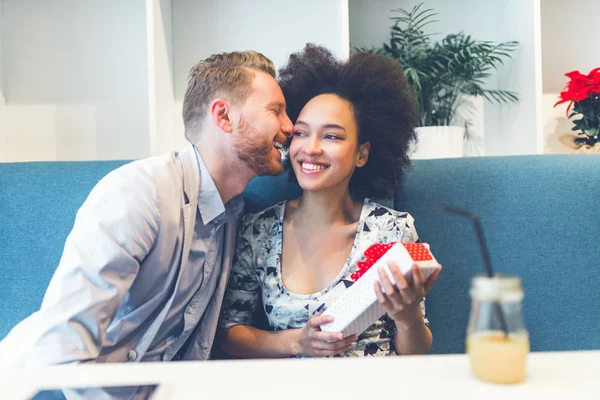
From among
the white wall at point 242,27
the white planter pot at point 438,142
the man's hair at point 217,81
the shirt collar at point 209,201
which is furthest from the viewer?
the white wall at point 242,27

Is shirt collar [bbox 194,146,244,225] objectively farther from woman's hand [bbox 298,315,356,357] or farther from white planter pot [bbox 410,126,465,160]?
white planter pot [bbox 410,126,465,160]

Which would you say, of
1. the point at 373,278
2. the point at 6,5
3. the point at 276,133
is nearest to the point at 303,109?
the point at 276,133

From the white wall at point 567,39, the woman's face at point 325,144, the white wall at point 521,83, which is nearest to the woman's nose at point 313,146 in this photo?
the woman's face at point 325,144

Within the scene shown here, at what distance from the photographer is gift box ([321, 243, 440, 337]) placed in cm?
101

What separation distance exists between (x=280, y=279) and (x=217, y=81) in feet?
1.84

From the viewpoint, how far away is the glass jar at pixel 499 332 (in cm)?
59

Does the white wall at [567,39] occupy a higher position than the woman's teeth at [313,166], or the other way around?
the white wall at [567,39]

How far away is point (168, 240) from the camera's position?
1313mm

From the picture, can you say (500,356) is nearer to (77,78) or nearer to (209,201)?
(209,201)

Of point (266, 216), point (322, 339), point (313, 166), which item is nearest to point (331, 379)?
point (322, 339)

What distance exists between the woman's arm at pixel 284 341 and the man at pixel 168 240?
0.08 metres

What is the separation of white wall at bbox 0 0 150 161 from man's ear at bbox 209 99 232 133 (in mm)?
1060

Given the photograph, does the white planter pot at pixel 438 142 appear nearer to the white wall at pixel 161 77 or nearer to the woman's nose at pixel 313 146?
the woman's nose at pixel 313 146

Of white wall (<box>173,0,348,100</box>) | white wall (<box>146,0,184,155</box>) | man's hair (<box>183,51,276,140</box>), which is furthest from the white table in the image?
white wall (<box>173,0,348,100</box>)
